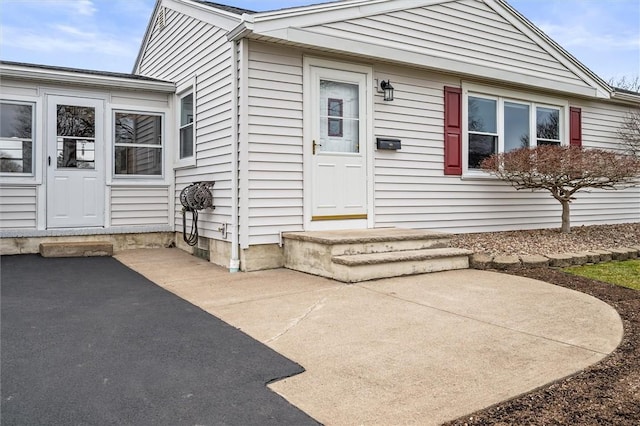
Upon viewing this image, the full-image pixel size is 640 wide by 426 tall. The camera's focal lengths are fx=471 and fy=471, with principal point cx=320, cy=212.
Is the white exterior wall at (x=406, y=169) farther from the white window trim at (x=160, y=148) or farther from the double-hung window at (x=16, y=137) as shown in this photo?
the double-hung window at (x=16, y=137)

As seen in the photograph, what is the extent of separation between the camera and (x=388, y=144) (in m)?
6.87

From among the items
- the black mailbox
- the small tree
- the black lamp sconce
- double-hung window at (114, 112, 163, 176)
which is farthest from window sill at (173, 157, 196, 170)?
the small tree

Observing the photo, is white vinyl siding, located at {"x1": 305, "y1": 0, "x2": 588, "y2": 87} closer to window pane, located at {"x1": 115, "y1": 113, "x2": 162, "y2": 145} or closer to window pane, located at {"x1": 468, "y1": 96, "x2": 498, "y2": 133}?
window pane, located at {"x1": 468, "y1": 96, "x2": 498, "y2": 133}

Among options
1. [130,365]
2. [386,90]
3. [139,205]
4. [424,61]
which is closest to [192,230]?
[139,205]

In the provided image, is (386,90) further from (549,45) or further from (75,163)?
(75,163)

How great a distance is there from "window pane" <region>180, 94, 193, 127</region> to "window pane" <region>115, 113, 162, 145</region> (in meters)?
0.49

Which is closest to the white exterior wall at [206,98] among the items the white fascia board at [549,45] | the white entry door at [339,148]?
the white entry door at [339,148]

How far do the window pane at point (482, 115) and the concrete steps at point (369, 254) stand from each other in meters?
2.86

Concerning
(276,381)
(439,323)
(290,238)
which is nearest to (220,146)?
(290,238)

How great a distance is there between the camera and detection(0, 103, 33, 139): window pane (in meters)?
6.90

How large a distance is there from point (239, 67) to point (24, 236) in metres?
4.18

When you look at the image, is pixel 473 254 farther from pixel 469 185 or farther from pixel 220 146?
pixel 220 146

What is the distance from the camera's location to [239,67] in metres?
5.76

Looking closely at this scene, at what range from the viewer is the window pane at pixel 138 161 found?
25.2 ft
